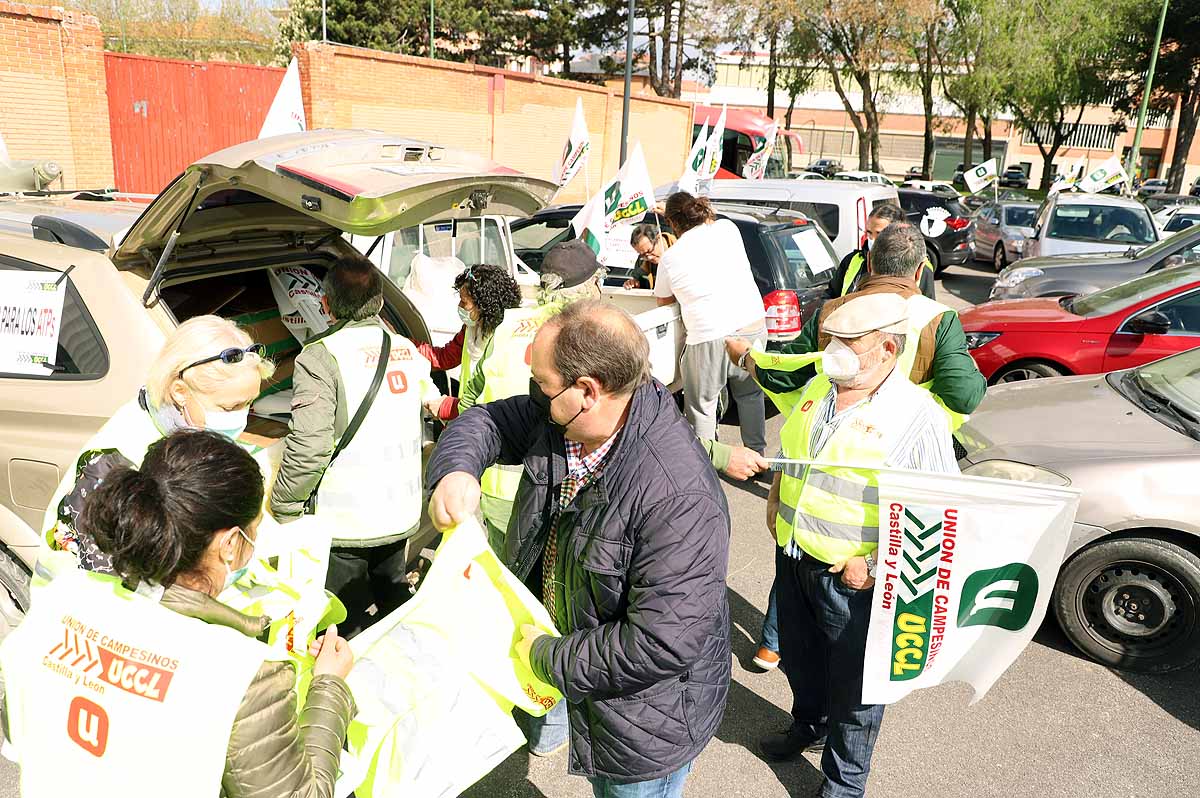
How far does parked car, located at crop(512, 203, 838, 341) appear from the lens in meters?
6.68

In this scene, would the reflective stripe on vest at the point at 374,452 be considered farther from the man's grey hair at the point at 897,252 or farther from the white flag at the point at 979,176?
the white flag at the point at 979,176

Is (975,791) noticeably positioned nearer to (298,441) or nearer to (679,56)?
(298,441)

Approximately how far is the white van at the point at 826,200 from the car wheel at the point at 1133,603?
5.64 metres

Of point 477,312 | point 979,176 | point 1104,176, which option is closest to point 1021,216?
point 1104,176

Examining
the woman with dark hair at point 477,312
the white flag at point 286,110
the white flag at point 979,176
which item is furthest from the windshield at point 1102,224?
the woman with dark hair at point 477,312

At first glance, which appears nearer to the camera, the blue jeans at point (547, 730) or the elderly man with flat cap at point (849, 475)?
the elderly man with flat cap at point (849, 475)

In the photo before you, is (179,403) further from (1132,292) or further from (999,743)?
(1132,292)

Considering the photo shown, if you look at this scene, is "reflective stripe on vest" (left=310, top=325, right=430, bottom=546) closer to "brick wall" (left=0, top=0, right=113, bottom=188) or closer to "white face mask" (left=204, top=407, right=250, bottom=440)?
"white face mask" (left=204, top=407, right=250, bottom=440)

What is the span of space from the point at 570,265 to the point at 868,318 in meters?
1.77

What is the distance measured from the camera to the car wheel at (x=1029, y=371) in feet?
22.6

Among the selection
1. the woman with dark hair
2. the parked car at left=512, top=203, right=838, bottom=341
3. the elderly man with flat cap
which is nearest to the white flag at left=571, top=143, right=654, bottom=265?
the parked car at left=512, top=203, right=838, bottom=341

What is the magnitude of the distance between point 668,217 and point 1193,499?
3253 mm

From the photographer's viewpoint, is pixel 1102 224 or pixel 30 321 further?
pixel 1102 224

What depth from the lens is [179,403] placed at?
7.98ft
